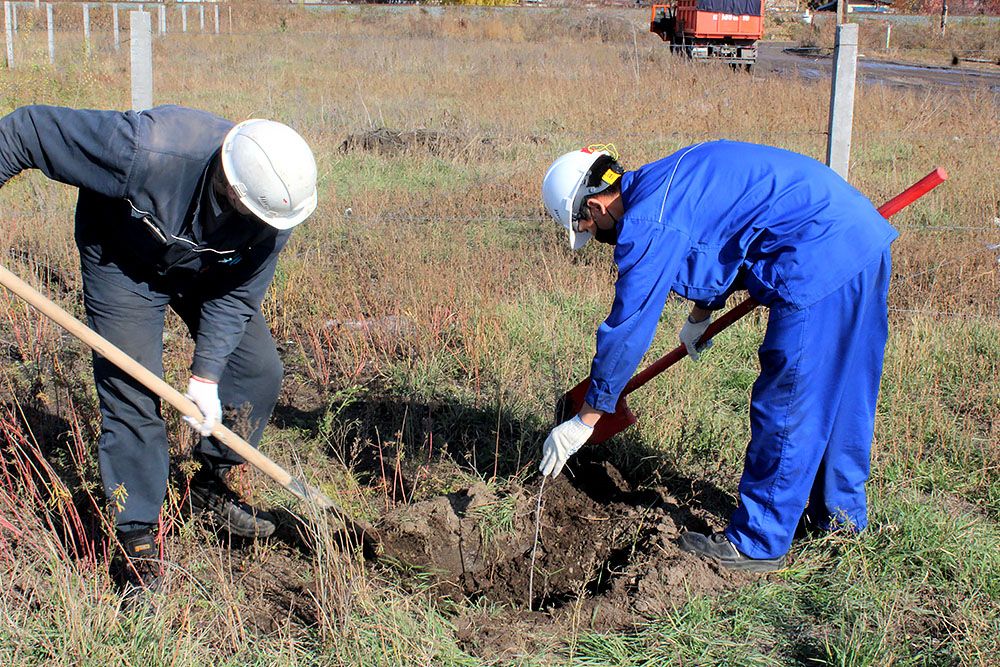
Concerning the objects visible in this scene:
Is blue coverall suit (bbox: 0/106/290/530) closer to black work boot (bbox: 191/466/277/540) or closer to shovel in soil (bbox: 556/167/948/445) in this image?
black work boot (bbox: 191/466/277/540)

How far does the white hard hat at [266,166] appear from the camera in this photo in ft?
9.00

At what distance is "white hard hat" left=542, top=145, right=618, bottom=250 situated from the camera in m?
3.06

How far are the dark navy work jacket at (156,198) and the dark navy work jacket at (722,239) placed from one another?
1240mm

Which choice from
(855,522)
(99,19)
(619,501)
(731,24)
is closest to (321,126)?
(619,501)

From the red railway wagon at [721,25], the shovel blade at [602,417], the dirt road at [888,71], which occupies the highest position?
the red railway wagon at [721,25]

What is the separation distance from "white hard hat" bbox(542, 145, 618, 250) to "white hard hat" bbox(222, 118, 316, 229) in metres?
0.83

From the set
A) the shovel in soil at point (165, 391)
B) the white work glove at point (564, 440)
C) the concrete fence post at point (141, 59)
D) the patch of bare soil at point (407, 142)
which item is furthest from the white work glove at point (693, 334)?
the patch of bare soil at point (407, 142)

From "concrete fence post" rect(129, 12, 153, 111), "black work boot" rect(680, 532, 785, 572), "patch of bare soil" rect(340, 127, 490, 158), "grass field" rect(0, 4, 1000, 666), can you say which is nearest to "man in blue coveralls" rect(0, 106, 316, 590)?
"grass field" rect(0, 4, 1000, 666)

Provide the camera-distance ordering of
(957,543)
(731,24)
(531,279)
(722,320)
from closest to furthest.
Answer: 1. (957,543)
2. (722,320)
3. (531,279)
4. (731,24)

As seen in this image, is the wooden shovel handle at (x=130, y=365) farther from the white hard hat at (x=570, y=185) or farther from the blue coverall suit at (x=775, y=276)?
the white hard hat at (x=570, y=185)

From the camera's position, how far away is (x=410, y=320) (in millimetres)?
5023

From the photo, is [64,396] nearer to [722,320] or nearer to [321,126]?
[722,320]

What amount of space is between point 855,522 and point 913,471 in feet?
2.15

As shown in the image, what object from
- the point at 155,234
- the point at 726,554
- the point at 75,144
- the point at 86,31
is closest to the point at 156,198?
the point at 155,234
